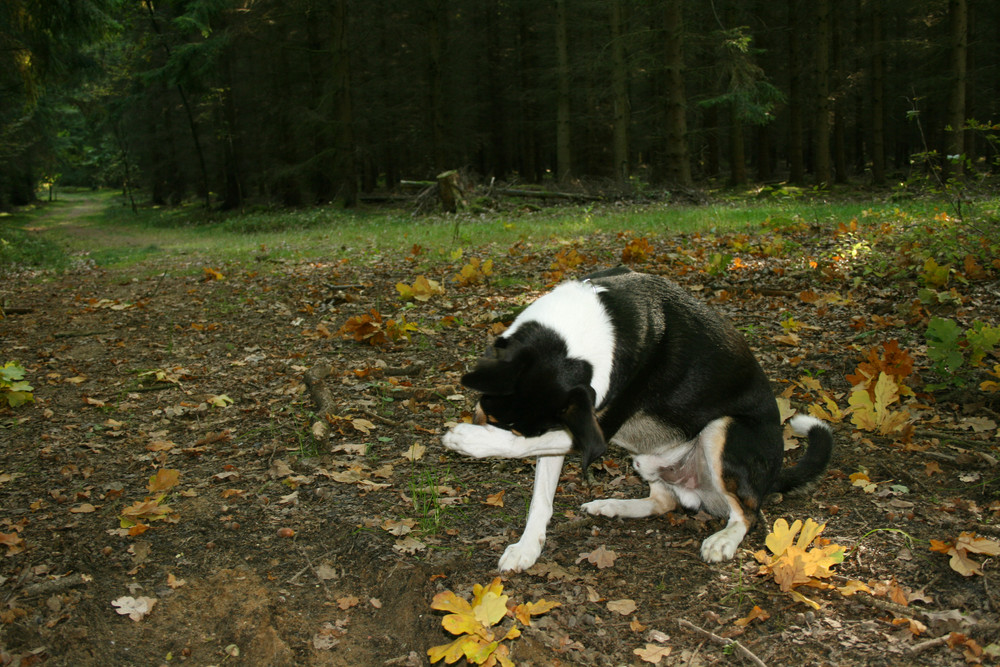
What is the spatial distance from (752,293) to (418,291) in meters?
3.85

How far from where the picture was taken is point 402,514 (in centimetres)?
370

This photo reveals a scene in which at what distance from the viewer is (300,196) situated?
2820cm

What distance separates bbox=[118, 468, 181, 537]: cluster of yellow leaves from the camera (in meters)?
3.48

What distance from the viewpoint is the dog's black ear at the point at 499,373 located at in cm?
262

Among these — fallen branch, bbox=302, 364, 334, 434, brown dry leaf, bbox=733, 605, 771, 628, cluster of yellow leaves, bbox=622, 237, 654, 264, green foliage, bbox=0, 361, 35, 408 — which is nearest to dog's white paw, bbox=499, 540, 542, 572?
brown dry leaf, bbox=733, 605, 771, 628

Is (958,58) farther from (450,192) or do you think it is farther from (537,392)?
(537,392)

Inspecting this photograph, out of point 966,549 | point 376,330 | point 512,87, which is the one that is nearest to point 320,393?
point 376,330

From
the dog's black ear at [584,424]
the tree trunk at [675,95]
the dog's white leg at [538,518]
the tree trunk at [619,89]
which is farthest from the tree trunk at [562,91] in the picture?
the dog's black ear at [584,424]

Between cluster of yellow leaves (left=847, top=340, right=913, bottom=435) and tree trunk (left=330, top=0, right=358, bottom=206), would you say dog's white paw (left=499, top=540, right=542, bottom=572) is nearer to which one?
cluster of yellow leaves (left=847, top=340, right=913, bottom=435)

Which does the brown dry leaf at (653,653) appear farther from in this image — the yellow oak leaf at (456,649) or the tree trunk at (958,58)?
the tree trunk at (958,58)

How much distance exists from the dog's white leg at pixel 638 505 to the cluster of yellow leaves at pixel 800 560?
0.78 meters

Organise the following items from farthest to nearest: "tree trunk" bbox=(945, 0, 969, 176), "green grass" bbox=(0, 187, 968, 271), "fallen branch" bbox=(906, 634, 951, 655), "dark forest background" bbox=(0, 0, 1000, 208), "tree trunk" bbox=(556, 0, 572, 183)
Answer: "tree trunk" bbox=(556, 0, 572, 183) → "dark forest background" bbox=(0, 0, 1000, 208) → "tree trunk" bbox=(945, 0, 969, 176) → "green grass" bbox=(0, 187, 968, 271) → "fallen branch" bbox=(906, 634, 951, 655)

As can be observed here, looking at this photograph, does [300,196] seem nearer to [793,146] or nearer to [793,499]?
[793,146]

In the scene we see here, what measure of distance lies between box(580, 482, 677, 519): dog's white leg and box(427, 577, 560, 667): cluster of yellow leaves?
1.10 m
